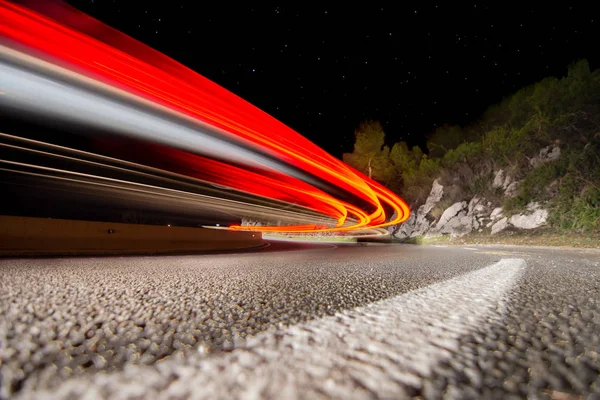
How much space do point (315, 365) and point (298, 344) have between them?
259 millimetres

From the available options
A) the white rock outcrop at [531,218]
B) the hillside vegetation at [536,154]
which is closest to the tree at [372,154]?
the hillside vegetation at [536,154]

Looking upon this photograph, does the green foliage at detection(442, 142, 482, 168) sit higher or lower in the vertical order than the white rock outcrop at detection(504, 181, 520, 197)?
higher

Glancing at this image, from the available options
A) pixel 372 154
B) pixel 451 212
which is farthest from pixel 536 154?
pixel 372 154

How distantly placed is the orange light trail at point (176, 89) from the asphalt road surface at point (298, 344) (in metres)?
4.84

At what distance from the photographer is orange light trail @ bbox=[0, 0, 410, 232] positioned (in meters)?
4.96

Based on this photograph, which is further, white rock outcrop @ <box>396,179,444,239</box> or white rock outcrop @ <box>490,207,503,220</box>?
white rock outcrop @ <box>396,179,444,239</box>

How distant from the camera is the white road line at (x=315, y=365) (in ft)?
2.88

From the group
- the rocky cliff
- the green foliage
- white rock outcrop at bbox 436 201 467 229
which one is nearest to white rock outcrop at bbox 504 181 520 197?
the rocky cliff

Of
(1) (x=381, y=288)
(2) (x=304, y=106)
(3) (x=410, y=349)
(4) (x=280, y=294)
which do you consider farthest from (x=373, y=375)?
(2) (x=304, y=106)

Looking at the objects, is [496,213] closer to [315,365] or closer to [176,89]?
[176,89]

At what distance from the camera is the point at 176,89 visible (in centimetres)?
713

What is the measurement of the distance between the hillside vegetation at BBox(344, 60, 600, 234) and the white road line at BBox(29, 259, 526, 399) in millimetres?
18457

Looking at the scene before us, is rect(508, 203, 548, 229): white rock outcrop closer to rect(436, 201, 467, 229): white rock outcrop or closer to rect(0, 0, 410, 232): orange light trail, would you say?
rect(436, 201, 467, 229): white rock outcrop

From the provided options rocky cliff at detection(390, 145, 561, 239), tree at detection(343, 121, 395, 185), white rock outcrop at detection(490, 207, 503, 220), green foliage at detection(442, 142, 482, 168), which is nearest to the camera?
rocky cliff at detection(390, 145, 561, 239)
